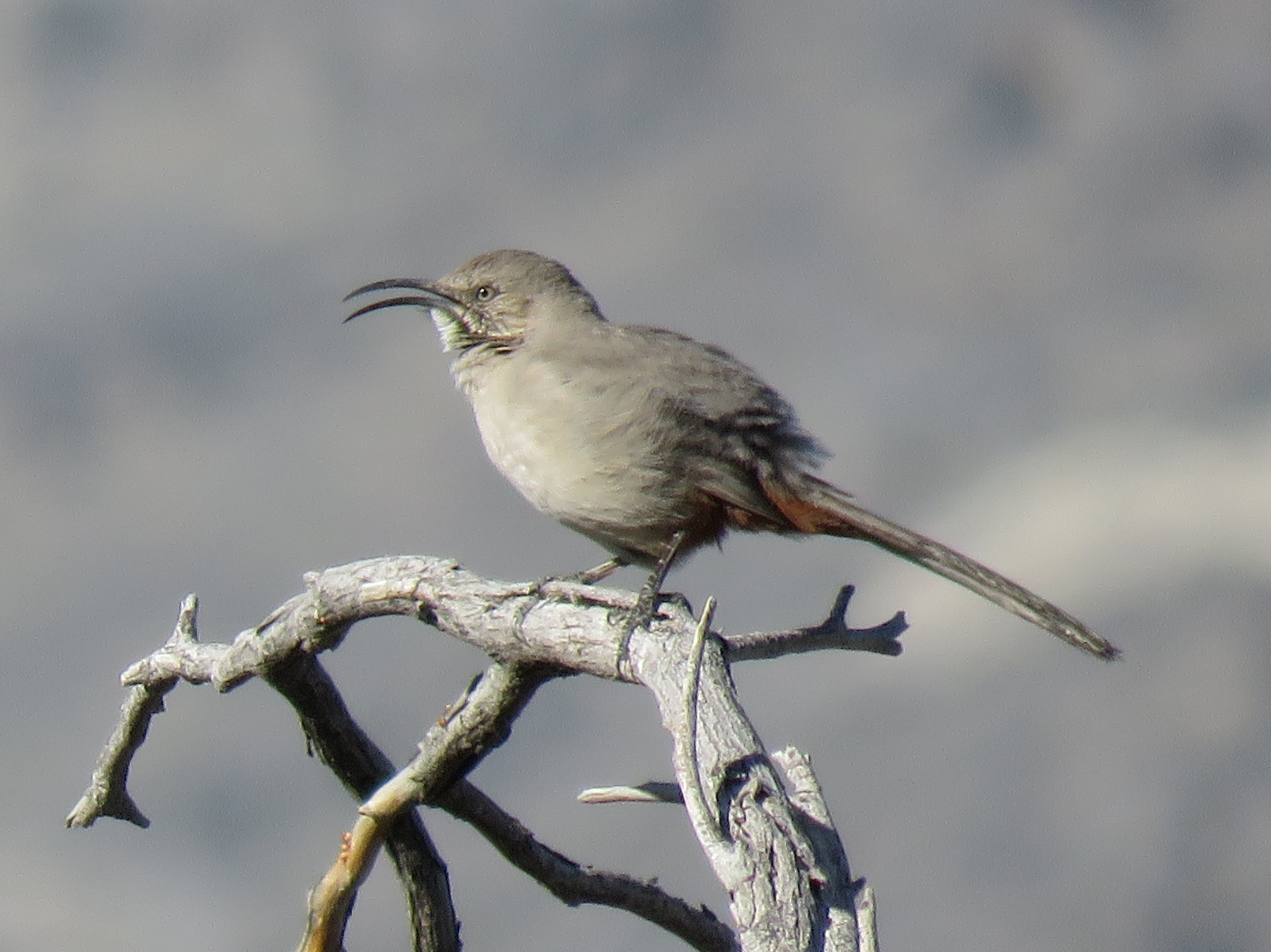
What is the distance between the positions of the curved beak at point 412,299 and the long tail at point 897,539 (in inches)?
59.2

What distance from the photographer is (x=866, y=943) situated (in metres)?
2.62

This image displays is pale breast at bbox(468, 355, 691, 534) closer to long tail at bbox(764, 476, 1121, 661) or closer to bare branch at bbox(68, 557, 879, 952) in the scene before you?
long tail at bbox(764, 476, 1121, 661)

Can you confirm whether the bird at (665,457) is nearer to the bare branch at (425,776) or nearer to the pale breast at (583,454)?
the pale breast at (583,454)

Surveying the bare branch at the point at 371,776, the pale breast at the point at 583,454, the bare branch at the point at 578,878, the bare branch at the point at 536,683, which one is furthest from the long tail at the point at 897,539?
→ the bare branch at the point at 371,776

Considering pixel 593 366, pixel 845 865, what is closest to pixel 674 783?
pixel 845 865

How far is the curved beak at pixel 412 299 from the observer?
561 cm

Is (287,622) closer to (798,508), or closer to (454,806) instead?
(454,806)

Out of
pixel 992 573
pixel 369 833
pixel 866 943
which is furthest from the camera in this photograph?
pixel 992 573

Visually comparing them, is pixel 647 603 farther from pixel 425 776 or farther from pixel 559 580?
pixel 425 776

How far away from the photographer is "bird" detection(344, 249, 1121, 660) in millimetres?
4609

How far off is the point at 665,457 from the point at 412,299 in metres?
1.45

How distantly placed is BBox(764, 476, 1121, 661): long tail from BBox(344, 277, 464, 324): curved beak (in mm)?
1504

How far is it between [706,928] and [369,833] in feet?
2.59

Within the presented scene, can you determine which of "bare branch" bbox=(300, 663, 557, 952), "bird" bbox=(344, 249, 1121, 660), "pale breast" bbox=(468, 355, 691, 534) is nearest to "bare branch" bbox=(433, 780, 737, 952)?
"bare branch" bbox=(300, 663, 557, 952)
